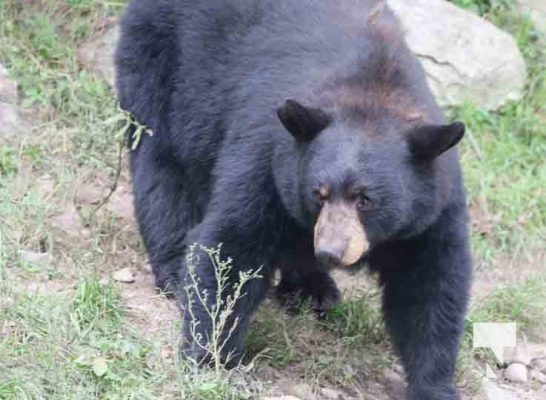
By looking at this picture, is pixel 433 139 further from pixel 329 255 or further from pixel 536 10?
pixel 536 10

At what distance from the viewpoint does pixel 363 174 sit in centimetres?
552

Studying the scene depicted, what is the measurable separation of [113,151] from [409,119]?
10.2ft

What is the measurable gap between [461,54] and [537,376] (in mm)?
2827

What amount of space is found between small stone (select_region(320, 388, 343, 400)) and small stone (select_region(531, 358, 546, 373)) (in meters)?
1.32

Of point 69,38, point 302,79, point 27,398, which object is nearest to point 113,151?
point 69,38

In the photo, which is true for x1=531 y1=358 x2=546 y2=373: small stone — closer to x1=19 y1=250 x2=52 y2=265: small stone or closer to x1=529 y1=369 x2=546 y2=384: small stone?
x1=529 y1=369 x2=546 y2=384: small stone

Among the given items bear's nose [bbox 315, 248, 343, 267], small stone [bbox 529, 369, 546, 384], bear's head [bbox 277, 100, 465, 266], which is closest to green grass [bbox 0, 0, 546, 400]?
small stone [bbox 529, 369, 546, 384]

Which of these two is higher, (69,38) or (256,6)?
(256,6)

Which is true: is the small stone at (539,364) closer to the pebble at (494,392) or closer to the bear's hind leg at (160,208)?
the pebble at (494,392)

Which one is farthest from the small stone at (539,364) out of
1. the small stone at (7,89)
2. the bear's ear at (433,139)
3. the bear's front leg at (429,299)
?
the small stone at (7,89)

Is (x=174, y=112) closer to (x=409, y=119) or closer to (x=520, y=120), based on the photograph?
(x=409, y=119)

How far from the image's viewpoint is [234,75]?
22.2ft

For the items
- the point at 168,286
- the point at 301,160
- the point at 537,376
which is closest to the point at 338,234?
the point at 301,160

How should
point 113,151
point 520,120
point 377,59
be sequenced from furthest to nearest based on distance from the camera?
point 520,120 < point 113,151 < point 377,59
